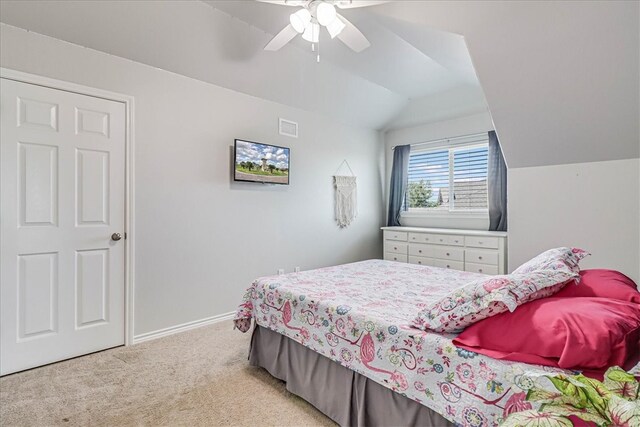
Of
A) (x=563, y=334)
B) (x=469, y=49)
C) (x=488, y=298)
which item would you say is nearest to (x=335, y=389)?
(x=488, y=298)

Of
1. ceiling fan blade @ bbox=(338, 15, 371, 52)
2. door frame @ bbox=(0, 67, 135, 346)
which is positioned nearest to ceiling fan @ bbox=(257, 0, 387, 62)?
ceiling fan blade @ bbox=(338, 15, 371, 52)

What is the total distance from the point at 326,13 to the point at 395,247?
3438 mm

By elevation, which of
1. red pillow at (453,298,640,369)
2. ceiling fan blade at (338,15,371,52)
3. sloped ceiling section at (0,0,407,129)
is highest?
sloped ceiling section at (0,0,407,129)

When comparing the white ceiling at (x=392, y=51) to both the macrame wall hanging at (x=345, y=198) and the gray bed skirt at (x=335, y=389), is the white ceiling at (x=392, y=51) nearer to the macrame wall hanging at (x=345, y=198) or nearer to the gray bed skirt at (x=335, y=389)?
the macrame wall hanging at (x=345, y=198)

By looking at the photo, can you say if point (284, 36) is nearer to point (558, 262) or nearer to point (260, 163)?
point (260, 163)

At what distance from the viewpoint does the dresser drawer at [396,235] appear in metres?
4.63

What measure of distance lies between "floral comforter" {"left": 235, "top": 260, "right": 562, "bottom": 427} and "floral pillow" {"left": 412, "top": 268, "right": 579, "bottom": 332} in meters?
0.07

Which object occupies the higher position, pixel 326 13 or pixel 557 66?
pixel 326 13

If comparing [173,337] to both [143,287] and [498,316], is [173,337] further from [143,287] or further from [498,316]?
[498,316]

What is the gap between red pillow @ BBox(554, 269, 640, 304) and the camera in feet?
4.59

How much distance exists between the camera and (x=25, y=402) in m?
1.93

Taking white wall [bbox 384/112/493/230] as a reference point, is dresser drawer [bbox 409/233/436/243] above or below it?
below

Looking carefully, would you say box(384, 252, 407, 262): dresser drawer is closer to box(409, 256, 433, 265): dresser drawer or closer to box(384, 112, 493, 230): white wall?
box(409, 256, 433, 265): dresser drawer

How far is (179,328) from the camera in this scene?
10.0 feet
